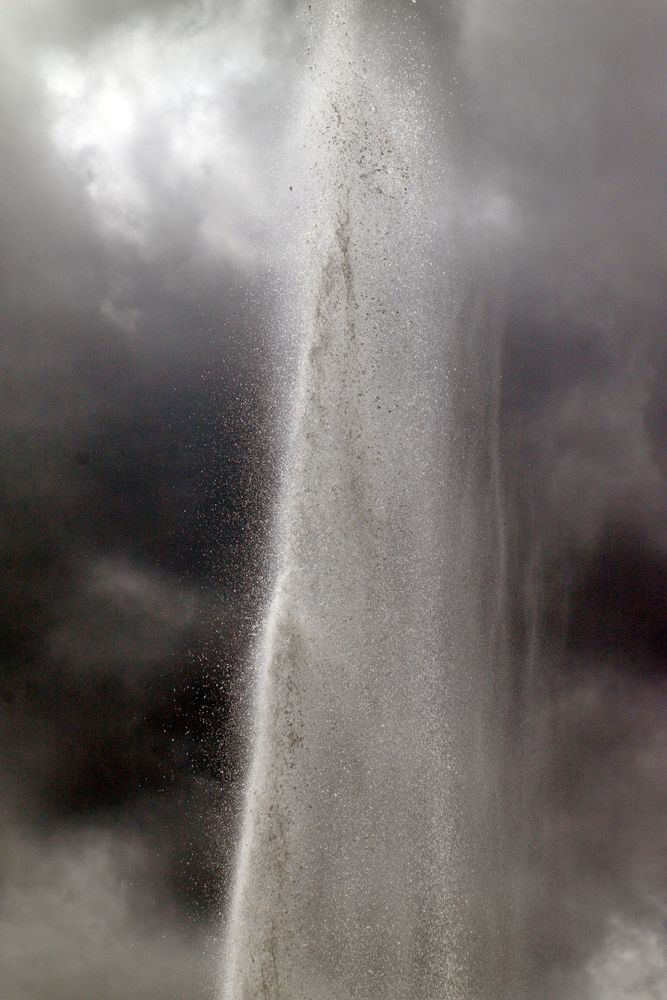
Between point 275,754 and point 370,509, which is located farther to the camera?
point 370,509

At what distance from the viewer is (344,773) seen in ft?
179

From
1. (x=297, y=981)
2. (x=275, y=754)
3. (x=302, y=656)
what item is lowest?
(x=297, y=981)

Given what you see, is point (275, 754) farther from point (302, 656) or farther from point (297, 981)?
point (297, 981)

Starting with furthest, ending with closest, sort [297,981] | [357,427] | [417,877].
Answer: [357,427] < [417,877] < [297,981]

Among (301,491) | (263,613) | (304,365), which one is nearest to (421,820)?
(263,613)

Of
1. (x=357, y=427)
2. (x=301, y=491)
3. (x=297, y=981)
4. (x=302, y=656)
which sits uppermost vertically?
(x=357, y=427)

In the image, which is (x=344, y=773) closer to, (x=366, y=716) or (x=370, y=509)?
(x=366, y=716)

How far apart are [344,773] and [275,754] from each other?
4.24m

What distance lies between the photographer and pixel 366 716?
55.2 metres

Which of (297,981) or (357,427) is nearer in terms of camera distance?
(297,981)

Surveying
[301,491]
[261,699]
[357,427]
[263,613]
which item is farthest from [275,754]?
[357,427]

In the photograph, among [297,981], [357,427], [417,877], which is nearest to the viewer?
[297,981]

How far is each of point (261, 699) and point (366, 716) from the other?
573 cm

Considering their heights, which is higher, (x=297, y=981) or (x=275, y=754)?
(x=275, y=754)
